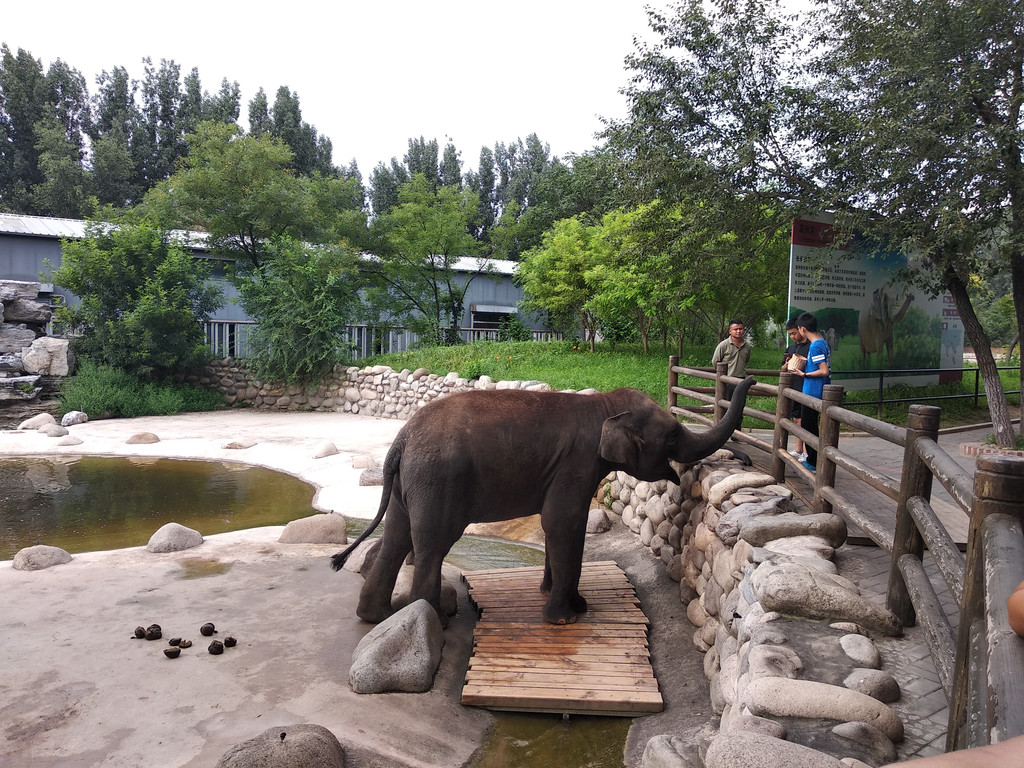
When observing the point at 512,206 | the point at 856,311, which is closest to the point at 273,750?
the point at 856,311

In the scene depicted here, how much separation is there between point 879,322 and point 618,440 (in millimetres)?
8664

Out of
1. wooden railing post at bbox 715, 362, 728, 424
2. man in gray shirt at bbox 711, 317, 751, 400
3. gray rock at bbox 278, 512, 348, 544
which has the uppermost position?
man in gray shirt at bbox 711, 317, 751, 400

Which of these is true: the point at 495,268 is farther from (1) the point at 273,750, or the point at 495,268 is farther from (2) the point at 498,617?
(1) the point at 273,750

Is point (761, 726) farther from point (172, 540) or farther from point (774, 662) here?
point (172, 540)

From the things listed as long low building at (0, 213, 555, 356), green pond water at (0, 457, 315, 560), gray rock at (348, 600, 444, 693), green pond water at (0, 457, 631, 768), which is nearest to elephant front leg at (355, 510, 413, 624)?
gray rock at (348, 600, 444, 693)

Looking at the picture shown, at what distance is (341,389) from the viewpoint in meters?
18.2

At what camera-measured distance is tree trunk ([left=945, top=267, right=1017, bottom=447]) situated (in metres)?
9.45

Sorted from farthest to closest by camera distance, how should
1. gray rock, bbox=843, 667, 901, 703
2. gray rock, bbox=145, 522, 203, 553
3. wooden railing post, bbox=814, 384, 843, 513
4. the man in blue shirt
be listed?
gray rock, bbox=145, 522, 203, 553 → the man in blue shirt → wooden railing post, bbox=814, 384, 843, 513 → gray rock, bbox=843, 667, 901, 703

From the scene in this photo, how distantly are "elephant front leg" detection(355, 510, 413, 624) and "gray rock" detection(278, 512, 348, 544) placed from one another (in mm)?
2238

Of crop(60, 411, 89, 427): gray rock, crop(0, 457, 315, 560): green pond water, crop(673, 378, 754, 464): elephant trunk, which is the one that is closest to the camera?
crop(673, 378, 754, 464): elephant trunk

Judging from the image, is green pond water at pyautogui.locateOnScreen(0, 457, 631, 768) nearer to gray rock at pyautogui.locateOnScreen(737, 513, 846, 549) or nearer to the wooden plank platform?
the wooden plank platform

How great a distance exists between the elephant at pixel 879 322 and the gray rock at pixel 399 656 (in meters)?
9.77

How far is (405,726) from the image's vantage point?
4.12 m

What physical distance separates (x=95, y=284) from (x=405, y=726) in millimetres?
16423
